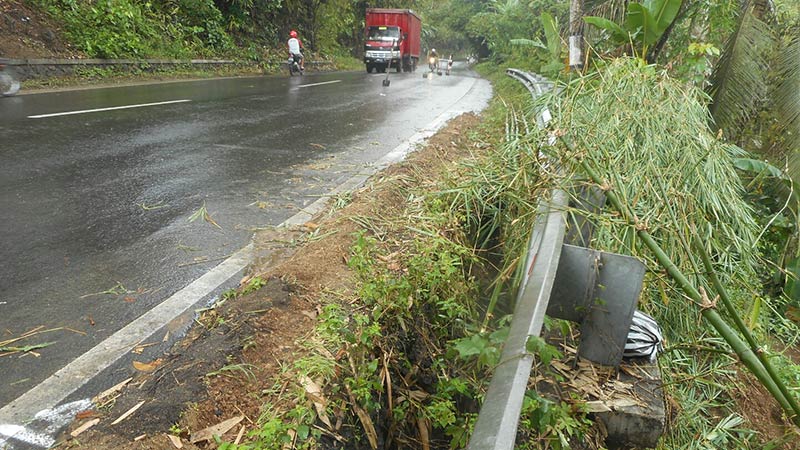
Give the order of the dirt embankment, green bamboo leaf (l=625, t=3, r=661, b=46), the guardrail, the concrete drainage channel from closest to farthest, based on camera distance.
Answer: the guardrail
the concrete drainage channel
green bamboo leaf (l=625, t=3, r=661, b=46)
the dirt embankment

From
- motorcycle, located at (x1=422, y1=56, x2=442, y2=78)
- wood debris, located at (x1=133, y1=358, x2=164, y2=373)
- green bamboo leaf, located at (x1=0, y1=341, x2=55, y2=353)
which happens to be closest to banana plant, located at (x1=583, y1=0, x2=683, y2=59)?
wood debris, located at (x1=133, y1=358, x2=164, y2=373)

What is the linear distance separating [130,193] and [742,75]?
6761 millimetres

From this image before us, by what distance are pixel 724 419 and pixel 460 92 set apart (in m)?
15.1

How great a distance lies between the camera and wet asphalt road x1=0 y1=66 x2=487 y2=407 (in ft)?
9.81

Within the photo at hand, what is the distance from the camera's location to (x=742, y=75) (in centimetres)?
650

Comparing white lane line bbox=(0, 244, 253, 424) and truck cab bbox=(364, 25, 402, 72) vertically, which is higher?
white lane line bbox=(0, 244, 253, 424)

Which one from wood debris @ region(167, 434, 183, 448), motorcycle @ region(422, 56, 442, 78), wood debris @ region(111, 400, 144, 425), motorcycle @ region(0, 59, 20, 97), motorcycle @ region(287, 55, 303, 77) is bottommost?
motorcycle @ region(422, 56, 442, 78)

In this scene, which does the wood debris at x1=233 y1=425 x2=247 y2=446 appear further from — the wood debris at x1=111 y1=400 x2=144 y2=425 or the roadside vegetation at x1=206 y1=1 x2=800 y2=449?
the wood debris at x1=111 y1=400 x2=144 y2=425

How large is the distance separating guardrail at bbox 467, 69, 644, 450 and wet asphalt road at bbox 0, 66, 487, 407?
2087mm

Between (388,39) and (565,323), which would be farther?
(388,39)

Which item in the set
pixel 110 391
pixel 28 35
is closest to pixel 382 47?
pixel 28 35

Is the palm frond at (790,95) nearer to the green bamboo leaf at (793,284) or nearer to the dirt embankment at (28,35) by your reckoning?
the green bamboo leaf at (793,284)

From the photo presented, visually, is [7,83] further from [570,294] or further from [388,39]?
[388,39]

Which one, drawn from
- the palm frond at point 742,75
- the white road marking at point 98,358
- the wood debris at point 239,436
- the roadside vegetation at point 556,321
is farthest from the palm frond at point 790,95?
the wood debris at point 239,436
